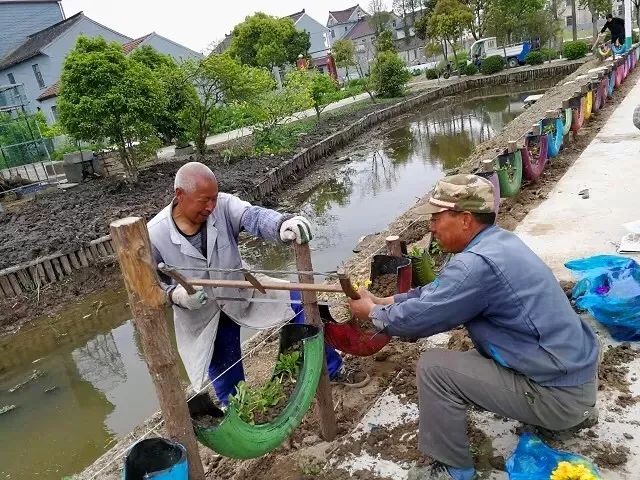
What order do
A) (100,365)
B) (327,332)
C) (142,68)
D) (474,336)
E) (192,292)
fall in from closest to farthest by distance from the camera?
(474,336) < (192,292) < (327,332) < (100,365) < (142,68)

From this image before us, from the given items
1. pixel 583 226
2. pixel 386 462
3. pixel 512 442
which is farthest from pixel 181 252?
pixel 583 226

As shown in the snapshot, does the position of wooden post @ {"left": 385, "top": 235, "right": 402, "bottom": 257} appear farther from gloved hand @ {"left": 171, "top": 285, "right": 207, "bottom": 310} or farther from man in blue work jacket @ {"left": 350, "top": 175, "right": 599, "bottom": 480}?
gloved hand @ {"left": 171, "top": 285, "right": 207, "bottom": 310}

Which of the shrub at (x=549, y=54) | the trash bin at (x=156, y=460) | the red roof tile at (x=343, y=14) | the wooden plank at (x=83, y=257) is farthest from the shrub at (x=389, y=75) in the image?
the red roof tile at (x=343, y=14)

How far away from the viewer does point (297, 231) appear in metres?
3.02

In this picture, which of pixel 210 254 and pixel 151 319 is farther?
pixel 210 254

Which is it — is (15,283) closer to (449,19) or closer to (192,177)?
(192,177)

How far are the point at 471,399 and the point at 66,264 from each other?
29.5 feet

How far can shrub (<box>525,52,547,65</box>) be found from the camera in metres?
30.3

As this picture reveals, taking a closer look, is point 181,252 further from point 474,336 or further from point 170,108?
point 170,108

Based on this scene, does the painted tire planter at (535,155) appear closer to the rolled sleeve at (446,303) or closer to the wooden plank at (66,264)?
the rolled sleeve at (446,303)

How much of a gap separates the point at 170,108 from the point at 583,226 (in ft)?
47.2

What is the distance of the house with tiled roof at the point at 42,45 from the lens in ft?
97.2

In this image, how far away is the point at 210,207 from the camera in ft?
10.2

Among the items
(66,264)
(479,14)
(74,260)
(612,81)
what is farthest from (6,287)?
(479,14)
